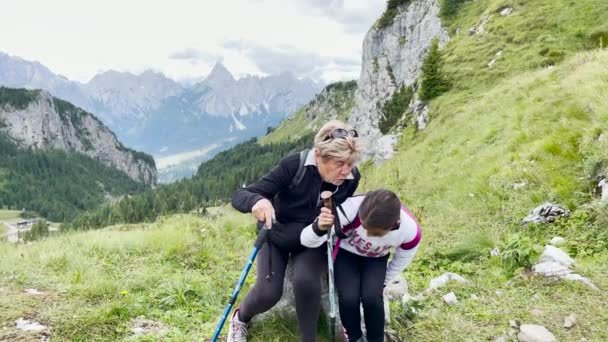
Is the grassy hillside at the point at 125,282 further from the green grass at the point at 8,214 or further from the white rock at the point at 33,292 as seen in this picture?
the green grass at the point at 8,214

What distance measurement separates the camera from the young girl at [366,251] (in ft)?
14.5

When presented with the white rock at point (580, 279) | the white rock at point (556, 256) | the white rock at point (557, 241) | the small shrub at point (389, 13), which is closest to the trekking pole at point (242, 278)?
the white rock at point (580, 279)

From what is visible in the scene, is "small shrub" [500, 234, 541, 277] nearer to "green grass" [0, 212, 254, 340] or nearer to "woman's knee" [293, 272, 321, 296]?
"woman's knee" [293, 272, 321, 296]

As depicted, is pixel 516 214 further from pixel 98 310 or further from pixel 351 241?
pixel 98 310

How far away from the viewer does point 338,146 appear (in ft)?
15.2

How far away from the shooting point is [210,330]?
5.29m

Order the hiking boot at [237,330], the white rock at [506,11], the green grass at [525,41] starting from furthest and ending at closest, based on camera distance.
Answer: the white rock at [506,11] < the green grass at [525,41] < the hiking boot at [237,330]

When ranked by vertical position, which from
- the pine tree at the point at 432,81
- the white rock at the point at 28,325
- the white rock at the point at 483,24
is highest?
the white rock at the point at 483,24

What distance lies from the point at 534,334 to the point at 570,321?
0.54 metres

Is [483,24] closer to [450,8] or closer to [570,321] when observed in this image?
[450,8]

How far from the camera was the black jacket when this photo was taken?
4984 mm

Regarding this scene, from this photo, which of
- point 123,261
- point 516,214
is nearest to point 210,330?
point 123,261

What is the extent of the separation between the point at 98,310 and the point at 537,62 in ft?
88.2

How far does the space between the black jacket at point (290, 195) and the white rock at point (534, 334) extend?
8.26 ft
